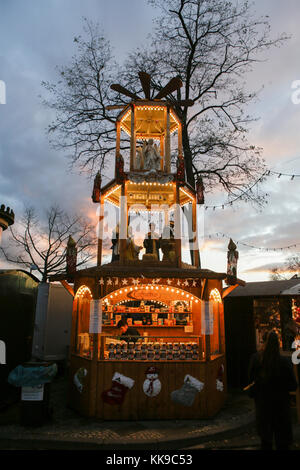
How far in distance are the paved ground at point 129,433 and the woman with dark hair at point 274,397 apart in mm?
1896

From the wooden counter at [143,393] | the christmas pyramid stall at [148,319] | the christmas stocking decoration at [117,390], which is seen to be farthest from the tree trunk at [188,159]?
the christmas stocking decoration at [117,390]

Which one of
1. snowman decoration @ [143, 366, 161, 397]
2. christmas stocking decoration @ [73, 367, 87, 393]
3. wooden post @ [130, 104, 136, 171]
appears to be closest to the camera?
snowman decoration @ [143, 366, 161, 397]

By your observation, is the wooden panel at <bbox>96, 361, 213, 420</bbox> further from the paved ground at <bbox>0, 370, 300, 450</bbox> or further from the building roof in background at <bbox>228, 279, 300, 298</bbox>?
the building roof in background at <bbox>228, 279, 300, 298</bbox>

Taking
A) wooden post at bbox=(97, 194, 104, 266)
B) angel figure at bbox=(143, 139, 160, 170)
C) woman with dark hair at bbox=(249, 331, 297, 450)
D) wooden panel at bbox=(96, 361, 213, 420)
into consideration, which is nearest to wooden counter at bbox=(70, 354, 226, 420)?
wooden panel at bbox=(96, 361, 213, 420)

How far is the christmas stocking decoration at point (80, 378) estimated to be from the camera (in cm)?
808

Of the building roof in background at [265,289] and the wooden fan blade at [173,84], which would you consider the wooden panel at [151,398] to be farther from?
the wooden fan blade at [173,84]

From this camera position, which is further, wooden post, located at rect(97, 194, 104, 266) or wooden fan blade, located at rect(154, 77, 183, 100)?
wooden fan blade, located at rect(154, 77, 183, 100)

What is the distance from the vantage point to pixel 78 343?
9.04m

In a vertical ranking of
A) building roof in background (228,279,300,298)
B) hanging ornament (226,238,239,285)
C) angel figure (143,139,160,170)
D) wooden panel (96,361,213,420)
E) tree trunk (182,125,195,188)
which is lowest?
wooden panel (96,361,213,420)

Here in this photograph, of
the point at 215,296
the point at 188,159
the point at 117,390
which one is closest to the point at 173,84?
the point at 188,159

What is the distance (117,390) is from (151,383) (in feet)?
2.81

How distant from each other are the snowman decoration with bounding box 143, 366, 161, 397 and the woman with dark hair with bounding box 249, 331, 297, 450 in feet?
11.7

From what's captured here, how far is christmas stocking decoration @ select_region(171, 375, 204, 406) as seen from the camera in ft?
25.1

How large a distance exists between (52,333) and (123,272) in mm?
7014
